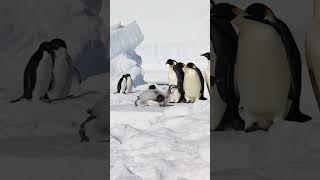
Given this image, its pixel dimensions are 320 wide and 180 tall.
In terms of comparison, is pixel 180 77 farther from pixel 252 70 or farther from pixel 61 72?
pixel 61 72

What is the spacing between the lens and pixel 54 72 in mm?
2021

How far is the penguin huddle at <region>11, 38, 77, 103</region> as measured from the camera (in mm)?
1966

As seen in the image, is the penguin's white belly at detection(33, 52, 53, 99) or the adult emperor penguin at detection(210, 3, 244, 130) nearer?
the adult emperor penguin at detection(210, 3, 244, 130)

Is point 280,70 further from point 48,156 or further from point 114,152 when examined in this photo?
point 48,156

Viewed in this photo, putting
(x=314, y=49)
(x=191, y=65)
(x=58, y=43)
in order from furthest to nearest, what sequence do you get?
(x=58, y=43)
(x=191, y=65)
(x=314, y=49)

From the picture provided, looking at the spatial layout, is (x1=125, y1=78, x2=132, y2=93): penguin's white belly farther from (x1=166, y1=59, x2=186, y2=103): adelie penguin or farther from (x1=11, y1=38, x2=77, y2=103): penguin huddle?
(x1=11, y1=38, x2=77, y2=103): penguin huddle

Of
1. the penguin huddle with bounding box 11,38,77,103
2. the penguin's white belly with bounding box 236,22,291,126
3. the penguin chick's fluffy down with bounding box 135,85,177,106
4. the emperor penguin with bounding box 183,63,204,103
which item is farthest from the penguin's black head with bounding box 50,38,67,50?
the penguin's white belly with bounding box 236,22,291,126

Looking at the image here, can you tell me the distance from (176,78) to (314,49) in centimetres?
57

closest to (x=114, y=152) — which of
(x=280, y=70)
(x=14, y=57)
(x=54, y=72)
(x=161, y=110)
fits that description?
(x=161, y=110)

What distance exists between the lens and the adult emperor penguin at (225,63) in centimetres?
181

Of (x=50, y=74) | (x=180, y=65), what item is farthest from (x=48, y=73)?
(x=180, y=65)

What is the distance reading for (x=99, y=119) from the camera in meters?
1.91

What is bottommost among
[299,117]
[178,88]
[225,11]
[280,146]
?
[280,146]

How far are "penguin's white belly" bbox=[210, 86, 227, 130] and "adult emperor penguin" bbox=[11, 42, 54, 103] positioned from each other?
746mm
